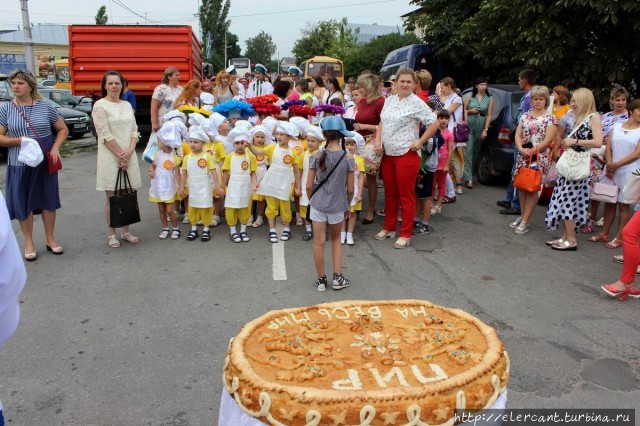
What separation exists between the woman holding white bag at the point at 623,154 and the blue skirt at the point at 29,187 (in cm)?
630

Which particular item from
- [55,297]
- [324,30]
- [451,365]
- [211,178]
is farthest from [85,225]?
[324,30]

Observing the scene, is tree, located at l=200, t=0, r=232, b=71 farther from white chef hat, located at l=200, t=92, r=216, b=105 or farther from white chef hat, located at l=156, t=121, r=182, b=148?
white chef hat, located at l=156, t=121, r=182, b=148

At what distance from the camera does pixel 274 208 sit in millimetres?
6867

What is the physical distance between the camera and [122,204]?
20.5 ft

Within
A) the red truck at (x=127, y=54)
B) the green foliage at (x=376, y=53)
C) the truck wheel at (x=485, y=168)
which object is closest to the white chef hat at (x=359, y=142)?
the truck wheel at (x=485, y=168)

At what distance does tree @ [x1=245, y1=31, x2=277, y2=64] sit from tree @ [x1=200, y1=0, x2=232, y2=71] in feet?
129

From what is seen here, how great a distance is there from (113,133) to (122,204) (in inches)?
31.4

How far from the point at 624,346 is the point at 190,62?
40.7ft

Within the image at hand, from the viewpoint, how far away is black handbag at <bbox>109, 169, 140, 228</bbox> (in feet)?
20.4

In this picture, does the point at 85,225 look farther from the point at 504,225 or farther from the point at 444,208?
the point at 504,225

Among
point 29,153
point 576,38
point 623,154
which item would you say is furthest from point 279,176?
point 576,38

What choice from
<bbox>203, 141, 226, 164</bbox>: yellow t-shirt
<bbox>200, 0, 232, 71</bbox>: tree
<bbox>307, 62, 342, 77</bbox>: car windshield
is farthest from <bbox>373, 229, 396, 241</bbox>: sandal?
Result: <bbox>200, 0, 232, 71</bbox>: tree

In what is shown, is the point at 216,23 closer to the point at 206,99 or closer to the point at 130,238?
the point at 206,99

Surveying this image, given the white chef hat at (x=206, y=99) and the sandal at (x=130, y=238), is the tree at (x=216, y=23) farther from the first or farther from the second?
the sandal at (x=130, y=238)
